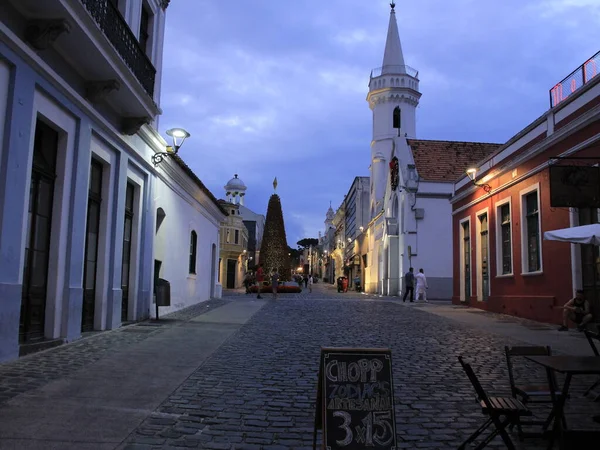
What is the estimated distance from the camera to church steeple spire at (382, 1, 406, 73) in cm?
4300

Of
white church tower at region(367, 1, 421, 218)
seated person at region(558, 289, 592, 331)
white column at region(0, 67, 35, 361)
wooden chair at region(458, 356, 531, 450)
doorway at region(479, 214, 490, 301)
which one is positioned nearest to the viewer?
wooden chair at region(458, 356, 531, 450)

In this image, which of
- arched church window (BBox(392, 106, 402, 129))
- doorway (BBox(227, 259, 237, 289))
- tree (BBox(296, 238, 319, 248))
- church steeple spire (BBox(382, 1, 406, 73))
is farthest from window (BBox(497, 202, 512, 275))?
tree (BBox(296, 238, 319, 248))

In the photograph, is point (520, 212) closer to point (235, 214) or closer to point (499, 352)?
point (499, 352)

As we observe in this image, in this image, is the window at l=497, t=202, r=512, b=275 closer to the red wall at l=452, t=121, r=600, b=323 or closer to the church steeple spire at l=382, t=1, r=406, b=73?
the red wall at l=452, t=121, r=600, b=323

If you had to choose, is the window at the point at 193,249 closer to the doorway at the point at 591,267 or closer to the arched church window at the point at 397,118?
the doorway at the point at 591,267

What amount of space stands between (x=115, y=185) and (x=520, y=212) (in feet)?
36.6

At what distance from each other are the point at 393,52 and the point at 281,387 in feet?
137

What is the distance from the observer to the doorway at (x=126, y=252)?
38.7 feet

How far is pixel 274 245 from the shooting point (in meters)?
38.4

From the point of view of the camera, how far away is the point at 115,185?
34.9ft

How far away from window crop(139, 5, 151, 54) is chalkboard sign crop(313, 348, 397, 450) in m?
11.4

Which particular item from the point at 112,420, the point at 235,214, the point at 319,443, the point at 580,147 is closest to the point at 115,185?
the point at 112,420

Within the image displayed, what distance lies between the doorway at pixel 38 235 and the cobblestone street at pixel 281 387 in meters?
0.62

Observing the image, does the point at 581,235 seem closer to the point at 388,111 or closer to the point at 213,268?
the point at 213,268
